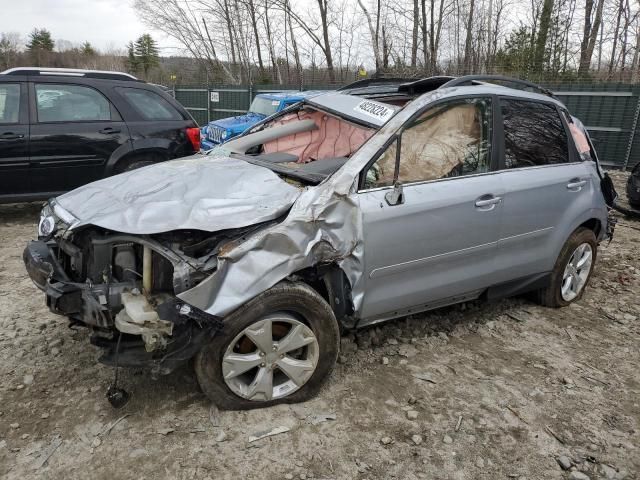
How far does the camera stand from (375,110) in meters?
3.32

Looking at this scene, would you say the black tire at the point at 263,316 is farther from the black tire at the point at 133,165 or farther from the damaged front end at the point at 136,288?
the black tire at the point at 133,165

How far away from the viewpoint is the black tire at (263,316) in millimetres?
2494

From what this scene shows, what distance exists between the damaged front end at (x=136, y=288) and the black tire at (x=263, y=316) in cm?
9

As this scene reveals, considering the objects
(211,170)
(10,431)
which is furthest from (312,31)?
(10,431)

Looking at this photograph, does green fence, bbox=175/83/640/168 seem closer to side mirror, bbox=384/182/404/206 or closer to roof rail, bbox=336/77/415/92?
roof rail, bbox=336/77/415/92

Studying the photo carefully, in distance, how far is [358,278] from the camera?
282cm

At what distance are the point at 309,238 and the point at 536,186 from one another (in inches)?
77.0

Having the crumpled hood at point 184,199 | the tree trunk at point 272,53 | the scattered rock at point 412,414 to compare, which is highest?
the tree trunk at point 272,53

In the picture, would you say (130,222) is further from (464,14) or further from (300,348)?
(464,14)

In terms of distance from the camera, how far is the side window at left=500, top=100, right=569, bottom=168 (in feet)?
11.7

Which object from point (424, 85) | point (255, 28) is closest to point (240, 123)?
point (424, 85)

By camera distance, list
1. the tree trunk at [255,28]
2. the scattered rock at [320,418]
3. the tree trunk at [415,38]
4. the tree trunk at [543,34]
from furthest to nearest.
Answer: the tree trunk at [255,28] → the tree trunk at [415,38] → the tree trunk at [543,34] → the scattered rock at [320,418]

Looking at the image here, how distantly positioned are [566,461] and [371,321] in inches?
49.1

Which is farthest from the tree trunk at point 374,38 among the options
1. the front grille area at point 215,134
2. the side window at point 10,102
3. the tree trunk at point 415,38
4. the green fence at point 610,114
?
the side window at point 10,102
